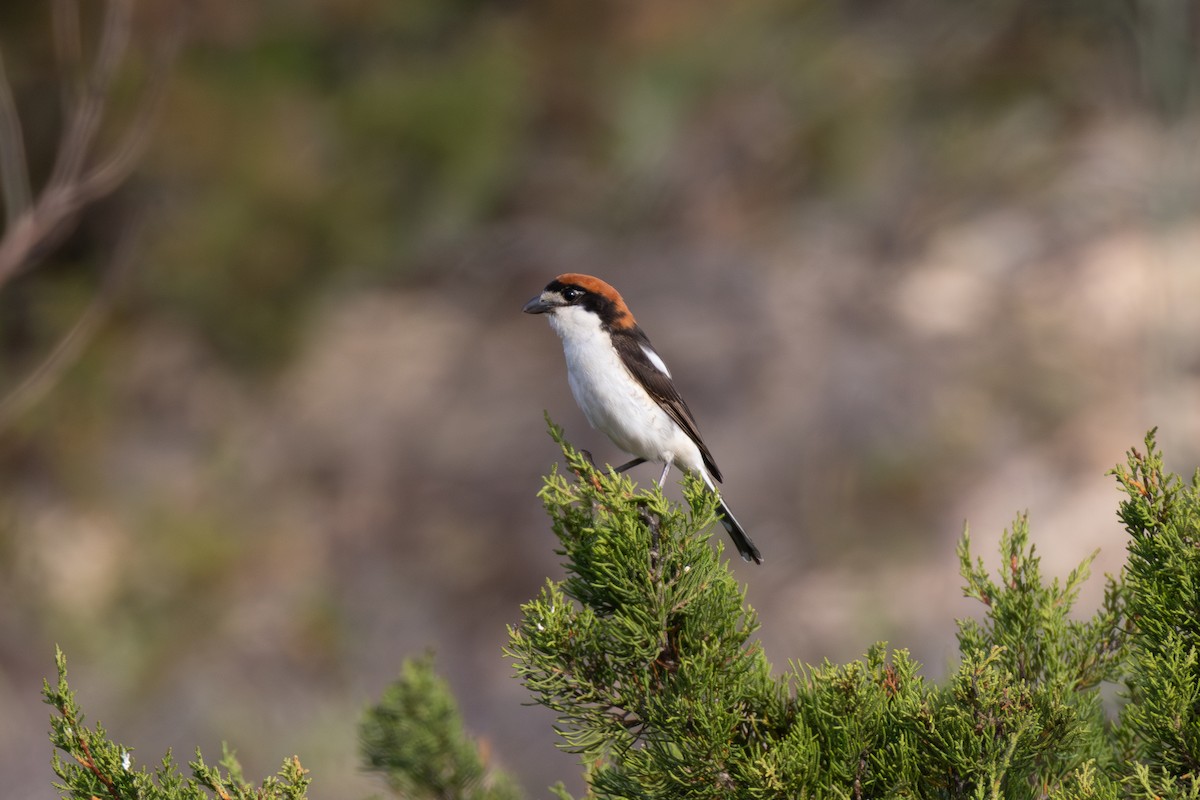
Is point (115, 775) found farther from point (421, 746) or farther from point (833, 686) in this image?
point (833, 686)

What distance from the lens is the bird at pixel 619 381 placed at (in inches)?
138

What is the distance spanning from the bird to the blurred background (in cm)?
276

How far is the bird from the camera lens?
350 cm

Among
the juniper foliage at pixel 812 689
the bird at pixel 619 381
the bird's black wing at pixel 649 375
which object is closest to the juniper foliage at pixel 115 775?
the juniper foliage at pixel 812 689

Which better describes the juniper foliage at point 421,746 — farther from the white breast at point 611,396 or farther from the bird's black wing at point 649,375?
the bird's black wing at point 649,375

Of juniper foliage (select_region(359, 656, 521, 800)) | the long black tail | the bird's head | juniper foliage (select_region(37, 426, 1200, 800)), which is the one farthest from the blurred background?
juniper foliage (select_region(37, 426, 1200, 800))

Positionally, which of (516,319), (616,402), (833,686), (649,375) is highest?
(516,319)

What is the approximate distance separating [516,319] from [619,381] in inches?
237

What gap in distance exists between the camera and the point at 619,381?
3.51 m

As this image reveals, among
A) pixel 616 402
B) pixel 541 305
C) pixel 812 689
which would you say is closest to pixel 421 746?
pixel 812 689

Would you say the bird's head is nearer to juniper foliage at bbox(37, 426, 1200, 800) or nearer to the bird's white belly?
the bird's white belly

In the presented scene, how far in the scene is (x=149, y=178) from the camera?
755 cm

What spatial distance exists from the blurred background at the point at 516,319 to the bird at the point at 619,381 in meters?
2.76

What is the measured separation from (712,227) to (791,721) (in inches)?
324
